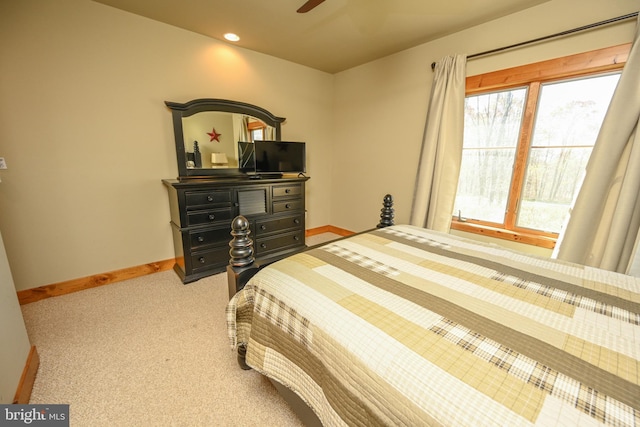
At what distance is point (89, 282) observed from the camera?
232cm

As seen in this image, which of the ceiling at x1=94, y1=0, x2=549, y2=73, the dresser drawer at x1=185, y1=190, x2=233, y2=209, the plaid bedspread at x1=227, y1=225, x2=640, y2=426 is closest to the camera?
the plaid bedspread at x1=227, y1=225, x2=640, y2=426

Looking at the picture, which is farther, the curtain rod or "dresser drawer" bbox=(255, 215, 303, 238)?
"dresser drawer" bbox=(255, 215, 303, 238)

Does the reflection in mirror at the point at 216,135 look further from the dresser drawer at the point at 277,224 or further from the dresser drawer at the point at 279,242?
the dresser drawer at the point at 279,242

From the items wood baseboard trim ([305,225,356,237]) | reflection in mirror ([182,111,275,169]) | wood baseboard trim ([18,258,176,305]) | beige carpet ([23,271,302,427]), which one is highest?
reflection in mirror ([182,111,275,169])

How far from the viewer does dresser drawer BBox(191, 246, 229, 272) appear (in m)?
2.46

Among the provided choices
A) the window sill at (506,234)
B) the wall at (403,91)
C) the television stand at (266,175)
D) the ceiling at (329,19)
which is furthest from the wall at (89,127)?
the window sill at (506,234)

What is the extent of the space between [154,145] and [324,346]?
2.63 meters

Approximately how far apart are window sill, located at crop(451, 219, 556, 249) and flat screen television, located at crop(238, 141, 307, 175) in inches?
78.1

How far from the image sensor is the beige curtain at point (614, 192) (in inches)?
67.0

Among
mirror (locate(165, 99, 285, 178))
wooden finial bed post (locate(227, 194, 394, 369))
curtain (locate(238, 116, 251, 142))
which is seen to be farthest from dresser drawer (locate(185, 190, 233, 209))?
wooden finial bed post (locate(227, 194, 394, 369))

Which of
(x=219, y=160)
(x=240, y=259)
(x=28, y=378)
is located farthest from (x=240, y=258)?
(x=219, y=160)

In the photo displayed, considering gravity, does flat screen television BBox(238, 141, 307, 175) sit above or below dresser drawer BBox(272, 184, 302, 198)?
above

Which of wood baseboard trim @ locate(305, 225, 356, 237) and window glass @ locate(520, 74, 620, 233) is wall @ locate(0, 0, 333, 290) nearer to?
wood baseboard trim @ locate(305, 225, 356, 237)

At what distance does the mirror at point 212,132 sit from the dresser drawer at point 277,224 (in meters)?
0.68
